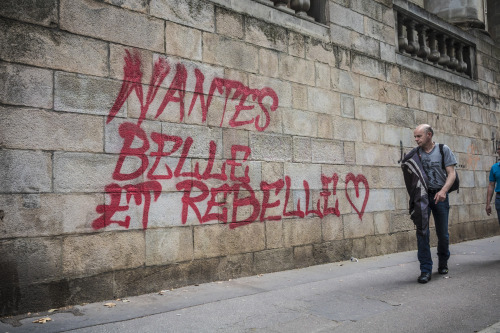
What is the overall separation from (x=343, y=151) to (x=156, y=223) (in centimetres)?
308

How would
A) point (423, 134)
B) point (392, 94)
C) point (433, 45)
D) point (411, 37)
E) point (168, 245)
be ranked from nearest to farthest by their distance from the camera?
1. point (168, 245)
2. point (423, 134)
3. point (392, 94)
4. point (411, 37)
5. point (433, 45)

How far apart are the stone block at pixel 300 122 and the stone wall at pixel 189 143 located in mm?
20

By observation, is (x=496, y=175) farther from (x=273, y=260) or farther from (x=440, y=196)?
(x=273, y=260)

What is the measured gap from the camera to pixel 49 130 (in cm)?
385

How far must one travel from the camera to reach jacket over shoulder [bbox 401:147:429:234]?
4.93m

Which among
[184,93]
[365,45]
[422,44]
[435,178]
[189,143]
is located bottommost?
[435,178]

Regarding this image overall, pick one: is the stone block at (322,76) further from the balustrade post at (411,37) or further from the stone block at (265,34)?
the balustrade post at (411,37)

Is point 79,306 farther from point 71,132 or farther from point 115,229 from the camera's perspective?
point 71,132

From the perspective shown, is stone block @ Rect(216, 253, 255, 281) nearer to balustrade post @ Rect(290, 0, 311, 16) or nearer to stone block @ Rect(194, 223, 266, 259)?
stone block @ Rect(194, 223, 266, 259)

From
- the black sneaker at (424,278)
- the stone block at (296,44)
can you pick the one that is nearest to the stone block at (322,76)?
the stone block at (296,44)

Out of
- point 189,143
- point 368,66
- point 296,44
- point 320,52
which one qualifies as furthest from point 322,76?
point 189,143

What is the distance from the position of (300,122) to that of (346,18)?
1949 mm

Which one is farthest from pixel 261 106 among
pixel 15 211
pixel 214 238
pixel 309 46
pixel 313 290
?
pixel 15 211

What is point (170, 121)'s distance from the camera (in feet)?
15.3
